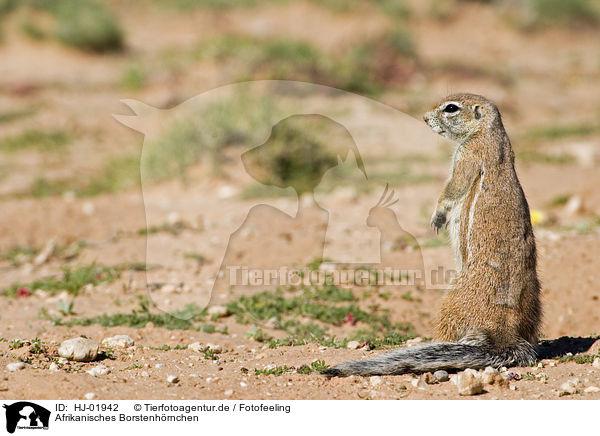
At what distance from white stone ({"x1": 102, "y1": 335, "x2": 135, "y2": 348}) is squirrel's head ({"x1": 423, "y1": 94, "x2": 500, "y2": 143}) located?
6.88 ft

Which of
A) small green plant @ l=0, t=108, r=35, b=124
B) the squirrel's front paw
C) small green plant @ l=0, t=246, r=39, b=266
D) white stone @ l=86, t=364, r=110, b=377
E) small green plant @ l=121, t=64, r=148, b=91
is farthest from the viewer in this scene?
small green plant @ l=121, t=64, r=148, b=91

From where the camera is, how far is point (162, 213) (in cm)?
758

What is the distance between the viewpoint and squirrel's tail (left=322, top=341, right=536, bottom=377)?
3.58m

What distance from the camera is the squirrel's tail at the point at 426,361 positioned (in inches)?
141

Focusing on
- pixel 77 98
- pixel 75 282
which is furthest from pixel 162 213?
pixel 77 98

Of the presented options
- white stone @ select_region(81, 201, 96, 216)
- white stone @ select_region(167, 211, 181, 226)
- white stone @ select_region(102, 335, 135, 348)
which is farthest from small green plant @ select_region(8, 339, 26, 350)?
white stone @ select_region(81, 201, 96, 216)

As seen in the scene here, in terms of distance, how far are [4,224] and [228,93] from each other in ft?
11.8

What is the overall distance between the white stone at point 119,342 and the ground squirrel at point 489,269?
59.1 inches

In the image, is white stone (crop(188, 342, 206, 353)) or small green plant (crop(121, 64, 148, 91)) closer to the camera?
white stone (crop(188, 342, 206, 353))

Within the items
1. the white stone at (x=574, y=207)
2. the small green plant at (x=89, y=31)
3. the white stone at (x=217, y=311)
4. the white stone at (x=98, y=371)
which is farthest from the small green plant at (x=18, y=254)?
the small green plant at (x=89, y=31)

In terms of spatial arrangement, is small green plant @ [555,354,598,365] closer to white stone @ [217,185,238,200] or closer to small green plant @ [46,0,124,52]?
white stone @ [217,185,238,200]

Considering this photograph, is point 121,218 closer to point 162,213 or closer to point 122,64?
point 162,213
